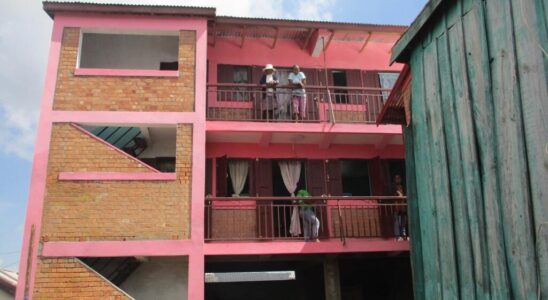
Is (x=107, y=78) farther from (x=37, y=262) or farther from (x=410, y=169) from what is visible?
(x=410, y=169)

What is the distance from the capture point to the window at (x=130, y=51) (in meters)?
14.2

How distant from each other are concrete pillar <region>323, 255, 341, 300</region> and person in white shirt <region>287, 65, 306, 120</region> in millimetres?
3724

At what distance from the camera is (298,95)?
13.3m

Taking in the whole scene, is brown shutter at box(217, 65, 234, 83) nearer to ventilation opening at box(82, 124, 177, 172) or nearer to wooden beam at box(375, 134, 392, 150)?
ventilation opening at box(82, 124, 177, 172)

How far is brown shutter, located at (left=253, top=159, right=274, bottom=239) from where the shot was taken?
41.5 ft

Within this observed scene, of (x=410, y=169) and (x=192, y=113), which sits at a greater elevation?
(x=192, y=113)

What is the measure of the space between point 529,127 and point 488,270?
1378 millimetres

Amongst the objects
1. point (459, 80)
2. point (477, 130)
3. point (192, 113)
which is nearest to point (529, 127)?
point (477, 130)

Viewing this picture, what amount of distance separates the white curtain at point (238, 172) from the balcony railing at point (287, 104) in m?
1.14

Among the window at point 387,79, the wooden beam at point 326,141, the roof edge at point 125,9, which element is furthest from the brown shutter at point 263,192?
the window at point 387,79

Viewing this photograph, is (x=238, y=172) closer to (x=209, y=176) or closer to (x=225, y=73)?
(x=209, y=176)

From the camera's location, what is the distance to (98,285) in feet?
34.4

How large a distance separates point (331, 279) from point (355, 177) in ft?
9.44

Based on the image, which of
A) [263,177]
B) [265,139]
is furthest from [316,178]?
[265,139]
